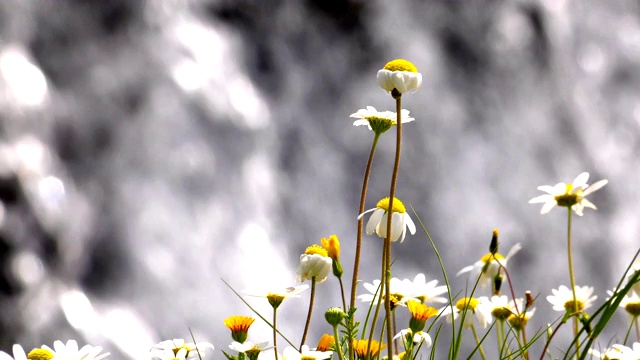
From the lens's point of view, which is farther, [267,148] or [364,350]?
[267,148]

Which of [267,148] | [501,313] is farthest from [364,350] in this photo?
[267,148]

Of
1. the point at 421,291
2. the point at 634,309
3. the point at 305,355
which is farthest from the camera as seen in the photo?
the point at 634,309

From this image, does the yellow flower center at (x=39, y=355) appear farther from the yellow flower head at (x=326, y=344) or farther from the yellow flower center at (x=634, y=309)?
the yellow flower center at (x=634, y=309)

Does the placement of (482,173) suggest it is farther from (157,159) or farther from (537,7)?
(157,159)

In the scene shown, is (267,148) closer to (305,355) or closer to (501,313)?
(501,313)

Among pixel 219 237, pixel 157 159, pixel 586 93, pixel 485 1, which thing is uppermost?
pixel 485 1

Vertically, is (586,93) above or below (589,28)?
below

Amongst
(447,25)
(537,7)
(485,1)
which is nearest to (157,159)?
(447,25)

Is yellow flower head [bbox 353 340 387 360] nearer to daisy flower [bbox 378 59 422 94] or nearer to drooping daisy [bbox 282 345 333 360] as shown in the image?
drooping daisy [bbox 282 345 333 360]

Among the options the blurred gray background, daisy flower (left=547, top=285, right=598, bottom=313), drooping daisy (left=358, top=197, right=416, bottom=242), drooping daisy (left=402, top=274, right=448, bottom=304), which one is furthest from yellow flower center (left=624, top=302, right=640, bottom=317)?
the blurred gray background
